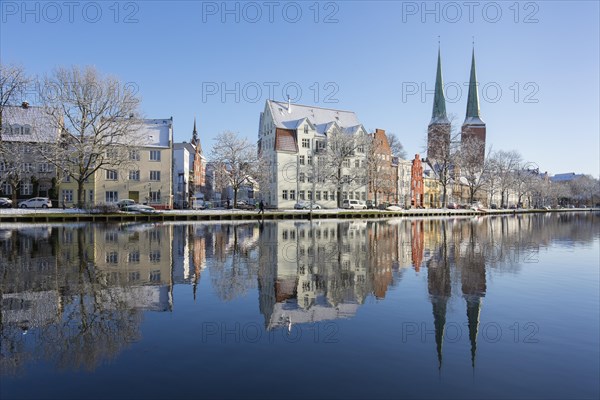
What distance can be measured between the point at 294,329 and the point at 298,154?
69.4m

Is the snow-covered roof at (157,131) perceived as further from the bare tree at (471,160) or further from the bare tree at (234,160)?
the bare tree at (471,160)

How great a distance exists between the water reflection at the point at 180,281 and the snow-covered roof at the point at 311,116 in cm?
5570

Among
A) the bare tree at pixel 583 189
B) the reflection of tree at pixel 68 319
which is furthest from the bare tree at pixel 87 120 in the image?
the bare tree at pixel 583 189

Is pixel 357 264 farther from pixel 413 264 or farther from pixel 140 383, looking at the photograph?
pixel 140 383

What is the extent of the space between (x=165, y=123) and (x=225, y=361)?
213ft

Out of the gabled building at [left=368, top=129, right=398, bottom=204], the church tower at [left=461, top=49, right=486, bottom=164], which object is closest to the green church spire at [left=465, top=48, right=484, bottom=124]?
the church tower at [left=461, top=49, right=486, bottom=164]

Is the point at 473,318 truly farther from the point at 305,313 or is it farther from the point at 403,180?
the point at 403,180

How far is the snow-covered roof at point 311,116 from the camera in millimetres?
77875

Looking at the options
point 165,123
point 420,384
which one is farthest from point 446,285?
point 165,123

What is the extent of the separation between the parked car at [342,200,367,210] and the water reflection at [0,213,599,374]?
1950 inches

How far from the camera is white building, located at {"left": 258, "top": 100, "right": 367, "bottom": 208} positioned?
7556 centimetres

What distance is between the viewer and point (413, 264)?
58.0 feet

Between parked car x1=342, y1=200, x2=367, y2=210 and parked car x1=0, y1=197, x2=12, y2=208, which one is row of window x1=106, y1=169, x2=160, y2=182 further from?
parked car x1=342, y1=200, x2=367, y2=210

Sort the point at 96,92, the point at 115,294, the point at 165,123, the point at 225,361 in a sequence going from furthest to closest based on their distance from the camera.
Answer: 1. the point at 165,123
2. the point at 96,92
3. the point at 115,294
4. the point at 225,361
